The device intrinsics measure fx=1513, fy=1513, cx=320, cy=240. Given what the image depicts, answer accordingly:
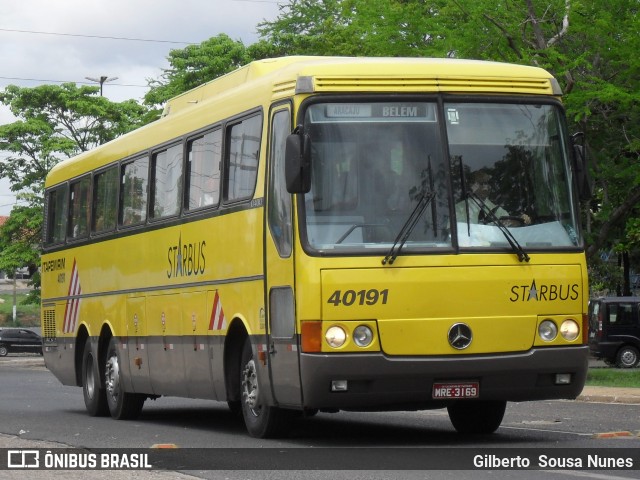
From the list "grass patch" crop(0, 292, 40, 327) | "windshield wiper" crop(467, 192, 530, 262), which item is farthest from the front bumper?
"grass patch" crop(0, 292, 40, 327)

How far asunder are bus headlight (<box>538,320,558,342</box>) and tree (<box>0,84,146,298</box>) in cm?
4707

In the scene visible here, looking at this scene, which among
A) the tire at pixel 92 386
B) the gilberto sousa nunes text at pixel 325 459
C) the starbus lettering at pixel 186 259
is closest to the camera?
the gilberto sousa nunes text at pixel 325 459

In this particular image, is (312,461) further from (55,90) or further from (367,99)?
(55,90)

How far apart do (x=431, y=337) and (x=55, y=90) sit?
51.1 meters

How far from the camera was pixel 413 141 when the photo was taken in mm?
13641

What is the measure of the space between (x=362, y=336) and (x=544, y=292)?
A: 176 cm

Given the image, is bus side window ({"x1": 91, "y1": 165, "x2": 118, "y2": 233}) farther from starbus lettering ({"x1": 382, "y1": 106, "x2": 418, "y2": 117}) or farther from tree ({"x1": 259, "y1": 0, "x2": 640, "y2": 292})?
tree ({"x1": 259, "y1": 0, "x2": 640, "y2": 292})

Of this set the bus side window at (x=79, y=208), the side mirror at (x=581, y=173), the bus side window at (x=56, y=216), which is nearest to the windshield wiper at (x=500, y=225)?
the side mirror at (x=581, y=173)

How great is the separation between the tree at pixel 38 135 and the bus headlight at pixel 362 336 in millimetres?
47261

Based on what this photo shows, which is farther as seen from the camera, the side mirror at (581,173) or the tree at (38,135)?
the tree at (38,135)

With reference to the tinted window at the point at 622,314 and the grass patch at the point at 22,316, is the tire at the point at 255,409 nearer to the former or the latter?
the tinted window at the point at 622,314

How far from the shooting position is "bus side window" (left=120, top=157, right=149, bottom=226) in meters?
19.0

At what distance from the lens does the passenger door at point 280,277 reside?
13477 mm

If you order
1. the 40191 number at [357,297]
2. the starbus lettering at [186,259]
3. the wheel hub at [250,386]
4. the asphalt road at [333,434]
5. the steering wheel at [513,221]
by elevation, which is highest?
the starbus lettering at [186,259]
